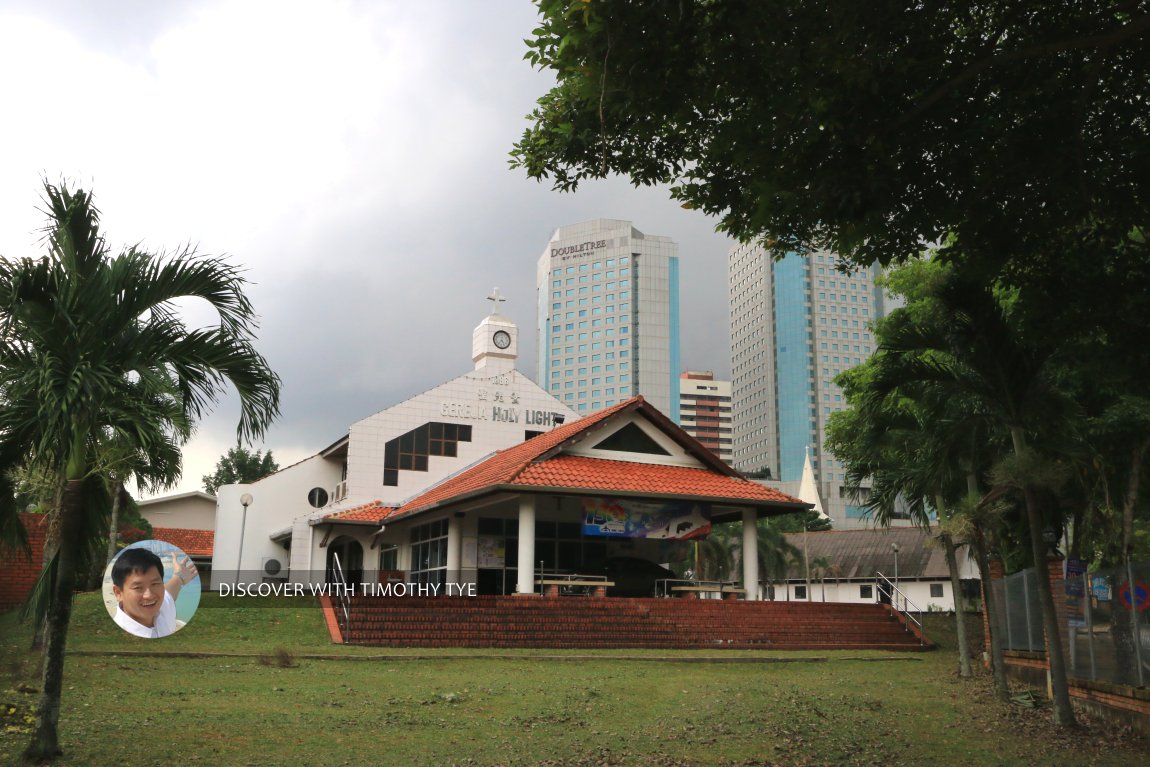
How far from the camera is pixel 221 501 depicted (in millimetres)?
34656

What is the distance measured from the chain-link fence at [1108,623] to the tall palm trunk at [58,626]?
404 inches

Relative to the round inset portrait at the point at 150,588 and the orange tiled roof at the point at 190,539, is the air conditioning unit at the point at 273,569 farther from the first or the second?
the round inset portrait at the point at 150,588

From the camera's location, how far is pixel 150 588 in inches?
494

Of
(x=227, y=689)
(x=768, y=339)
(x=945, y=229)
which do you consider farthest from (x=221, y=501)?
(x=768, y=339)

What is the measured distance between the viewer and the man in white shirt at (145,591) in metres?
12.0

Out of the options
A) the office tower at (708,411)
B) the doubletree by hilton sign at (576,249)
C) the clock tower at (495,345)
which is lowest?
the clock tower at (495,345)

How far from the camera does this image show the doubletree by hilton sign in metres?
153

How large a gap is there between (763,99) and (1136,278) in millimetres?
3816

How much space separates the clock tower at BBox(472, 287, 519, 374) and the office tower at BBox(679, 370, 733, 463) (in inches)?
5392

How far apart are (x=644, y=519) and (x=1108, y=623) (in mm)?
14929

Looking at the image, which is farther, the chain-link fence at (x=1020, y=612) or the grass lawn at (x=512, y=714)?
the chain-link fence at (x=1020, y=612)

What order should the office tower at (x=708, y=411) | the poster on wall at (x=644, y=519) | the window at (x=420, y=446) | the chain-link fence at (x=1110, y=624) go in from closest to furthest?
the chain-link fence at (x=1110, y=624)
the poster on wall at (x=644, y=519)
the window at (x=420, y=446)
the office tower at (x=708, y=411)

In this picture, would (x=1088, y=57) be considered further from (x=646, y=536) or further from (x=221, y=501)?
(x=221, y=501)

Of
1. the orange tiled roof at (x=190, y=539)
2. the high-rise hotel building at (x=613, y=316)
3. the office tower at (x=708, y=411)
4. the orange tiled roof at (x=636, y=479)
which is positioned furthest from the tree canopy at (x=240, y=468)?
the office tower at (x=708, y=411)
